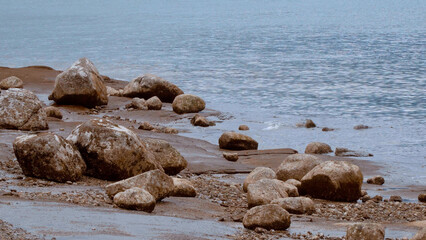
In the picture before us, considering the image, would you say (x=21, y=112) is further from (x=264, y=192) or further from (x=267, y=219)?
(x=267, y=219)

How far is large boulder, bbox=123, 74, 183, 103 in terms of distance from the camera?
21078mm

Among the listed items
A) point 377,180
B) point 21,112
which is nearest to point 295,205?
point 377,180

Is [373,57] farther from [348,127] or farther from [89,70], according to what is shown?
[89,70]

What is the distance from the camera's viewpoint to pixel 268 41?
161ft

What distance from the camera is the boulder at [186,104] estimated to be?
63.3 feet

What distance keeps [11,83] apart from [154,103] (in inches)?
191

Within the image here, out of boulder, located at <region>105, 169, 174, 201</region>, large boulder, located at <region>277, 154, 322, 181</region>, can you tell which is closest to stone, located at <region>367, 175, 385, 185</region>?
large boulder, located at <region>277, 154, 322, 181</region>

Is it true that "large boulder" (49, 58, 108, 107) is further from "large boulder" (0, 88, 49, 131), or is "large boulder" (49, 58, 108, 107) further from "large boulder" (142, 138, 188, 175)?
"large boulder" (142, 138, 188, 175)

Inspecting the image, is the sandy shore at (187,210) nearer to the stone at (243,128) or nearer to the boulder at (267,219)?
the boulder at (267,219)

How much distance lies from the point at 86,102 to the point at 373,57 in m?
21.6

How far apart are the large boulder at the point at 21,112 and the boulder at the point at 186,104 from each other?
17.8ft

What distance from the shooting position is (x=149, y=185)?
8.51 metres

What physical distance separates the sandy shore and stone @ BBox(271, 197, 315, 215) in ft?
0.59

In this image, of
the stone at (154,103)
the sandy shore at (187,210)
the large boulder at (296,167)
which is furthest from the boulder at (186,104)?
the large boulder at (296,167)
